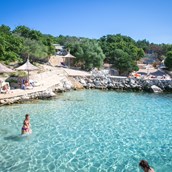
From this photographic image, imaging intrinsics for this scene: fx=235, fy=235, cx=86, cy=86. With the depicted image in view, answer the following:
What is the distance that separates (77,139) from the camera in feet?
45.5

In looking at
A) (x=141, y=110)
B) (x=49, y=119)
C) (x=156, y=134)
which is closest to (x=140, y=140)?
(x=156, y=134)

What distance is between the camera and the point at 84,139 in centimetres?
1392

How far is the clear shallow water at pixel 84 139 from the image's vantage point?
422 inches

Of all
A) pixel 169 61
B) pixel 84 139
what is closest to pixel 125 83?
pixel 169 61

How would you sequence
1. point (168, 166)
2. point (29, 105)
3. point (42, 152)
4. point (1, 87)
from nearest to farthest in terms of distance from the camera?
point (168, 166) < point (42, 152) < point (29, 105) < point (1, 87)

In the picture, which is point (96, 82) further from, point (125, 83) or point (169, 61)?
point (169, 61)

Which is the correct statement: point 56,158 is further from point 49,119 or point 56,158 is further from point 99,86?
point 99,86

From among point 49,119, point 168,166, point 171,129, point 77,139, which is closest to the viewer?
point 168,166

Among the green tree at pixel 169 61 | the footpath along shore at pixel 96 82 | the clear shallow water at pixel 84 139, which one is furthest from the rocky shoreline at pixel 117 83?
the green tree at pixel 169 61

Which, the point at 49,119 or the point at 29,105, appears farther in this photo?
the point at 29,105

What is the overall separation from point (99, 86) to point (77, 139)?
24.6 meters

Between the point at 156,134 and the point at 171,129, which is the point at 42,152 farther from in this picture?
the point at 171,129

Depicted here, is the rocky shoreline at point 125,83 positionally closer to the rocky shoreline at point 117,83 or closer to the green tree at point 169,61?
the rocky shoreline at point 117,83

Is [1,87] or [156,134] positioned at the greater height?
[1,87]
